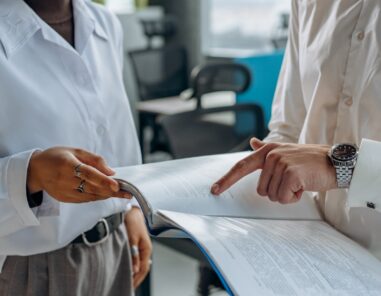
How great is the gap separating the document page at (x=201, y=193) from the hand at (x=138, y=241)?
394 mm

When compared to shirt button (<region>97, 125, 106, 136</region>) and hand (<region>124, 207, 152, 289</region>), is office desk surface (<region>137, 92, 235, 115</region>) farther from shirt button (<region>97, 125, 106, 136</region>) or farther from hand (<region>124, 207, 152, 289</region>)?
shirt button (<region>97, 125, 106, 136</region>)

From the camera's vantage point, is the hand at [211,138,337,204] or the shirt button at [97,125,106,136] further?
the shirt button at [97,125,106,136]

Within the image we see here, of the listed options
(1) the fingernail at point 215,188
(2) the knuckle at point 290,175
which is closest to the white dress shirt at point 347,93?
(2) the knuckle at point 290,175

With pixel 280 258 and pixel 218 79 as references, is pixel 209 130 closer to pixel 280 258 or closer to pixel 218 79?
pixel 218 79

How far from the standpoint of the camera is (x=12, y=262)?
1170 mm

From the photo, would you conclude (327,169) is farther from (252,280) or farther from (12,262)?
(12,262)

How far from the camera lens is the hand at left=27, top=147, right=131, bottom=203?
36.7 inches

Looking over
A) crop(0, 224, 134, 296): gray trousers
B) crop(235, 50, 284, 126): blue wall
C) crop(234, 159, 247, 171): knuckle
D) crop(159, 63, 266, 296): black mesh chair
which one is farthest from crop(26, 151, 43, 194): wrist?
crop(235, 50, 284, 126): blue wall

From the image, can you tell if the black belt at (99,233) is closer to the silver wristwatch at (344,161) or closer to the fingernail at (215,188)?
the fingernail at (215,188)

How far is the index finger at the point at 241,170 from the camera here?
980 mm

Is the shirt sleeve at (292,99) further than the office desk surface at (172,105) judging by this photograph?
No

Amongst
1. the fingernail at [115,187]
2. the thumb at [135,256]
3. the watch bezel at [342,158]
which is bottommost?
the thumb at [135,256]

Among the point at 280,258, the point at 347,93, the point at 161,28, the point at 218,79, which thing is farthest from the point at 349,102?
the point at 161,28

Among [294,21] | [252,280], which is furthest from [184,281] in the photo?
[252,280]
